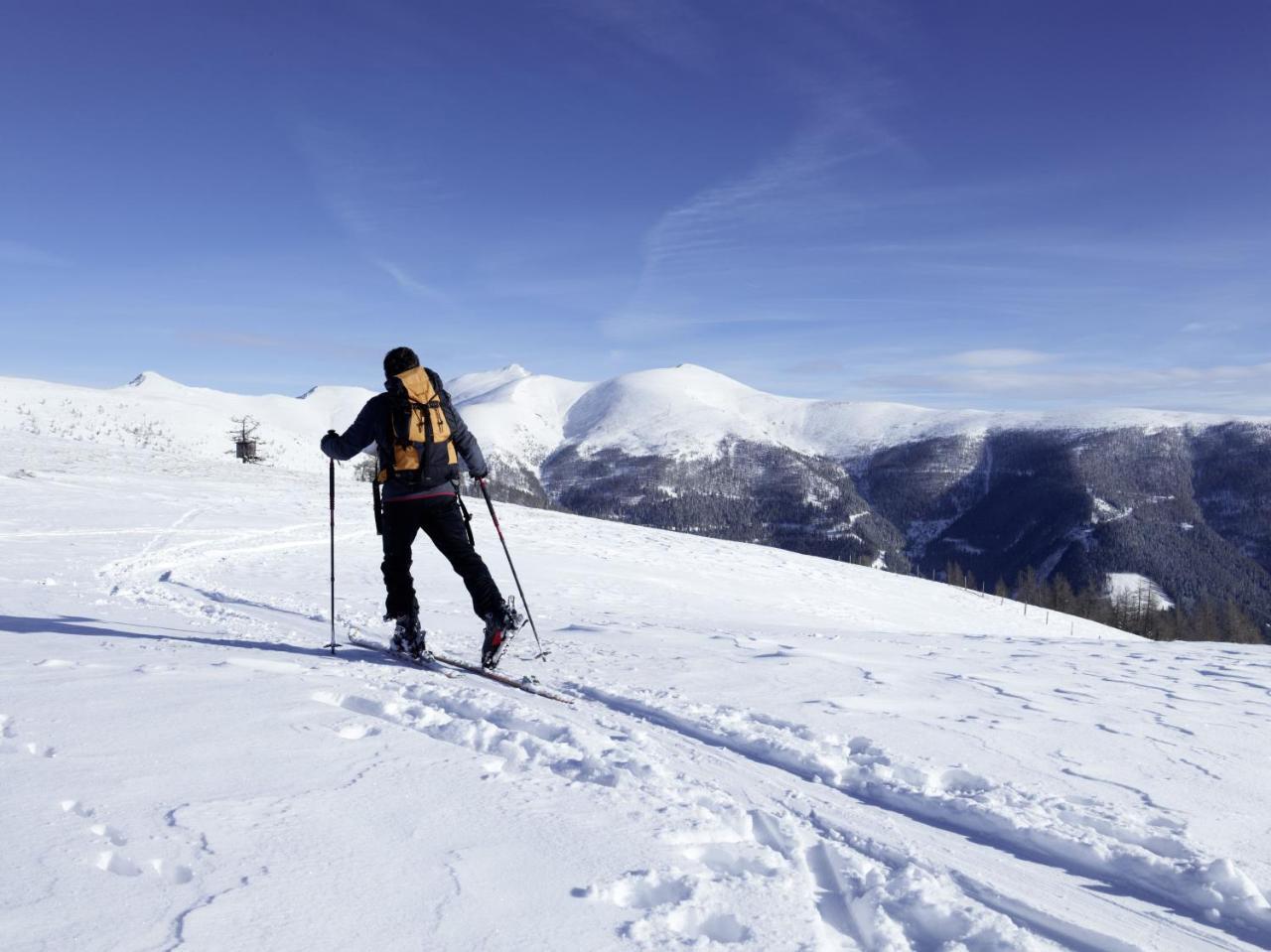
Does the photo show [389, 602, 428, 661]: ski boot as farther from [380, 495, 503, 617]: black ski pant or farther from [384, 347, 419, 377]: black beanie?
[384, 347, 419, 377]: black beanie

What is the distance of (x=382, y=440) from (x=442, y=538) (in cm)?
109

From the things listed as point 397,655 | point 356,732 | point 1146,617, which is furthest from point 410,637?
point 1146,617

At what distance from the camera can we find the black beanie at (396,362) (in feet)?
24.1

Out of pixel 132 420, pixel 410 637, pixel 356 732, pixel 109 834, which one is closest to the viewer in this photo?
pixel 109 834

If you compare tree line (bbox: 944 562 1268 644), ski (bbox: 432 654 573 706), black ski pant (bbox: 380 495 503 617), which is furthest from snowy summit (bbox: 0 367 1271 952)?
tree line (bbox: 944 562 1268 644)

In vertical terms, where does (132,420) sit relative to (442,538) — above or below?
above

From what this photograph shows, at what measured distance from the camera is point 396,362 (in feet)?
24.2

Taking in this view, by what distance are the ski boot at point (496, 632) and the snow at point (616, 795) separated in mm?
512

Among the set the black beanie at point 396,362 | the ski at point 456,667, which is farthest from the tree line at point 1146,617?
the black beanie at point 396,362

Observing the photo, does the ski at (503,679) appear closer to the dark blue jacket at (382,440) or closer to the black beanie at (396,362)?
the dark blue jacket at (382,440)

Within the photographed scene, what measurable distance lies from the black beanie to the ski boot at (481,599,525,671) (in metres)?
2.46

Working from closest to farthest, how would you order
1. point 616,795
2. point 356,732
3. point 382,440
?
1. point 616,795
2. point 356,732
3. point 382,440

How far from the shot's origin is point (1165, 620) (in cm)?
10725

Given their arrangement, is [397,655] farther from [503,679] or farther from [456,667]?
[503,679]
